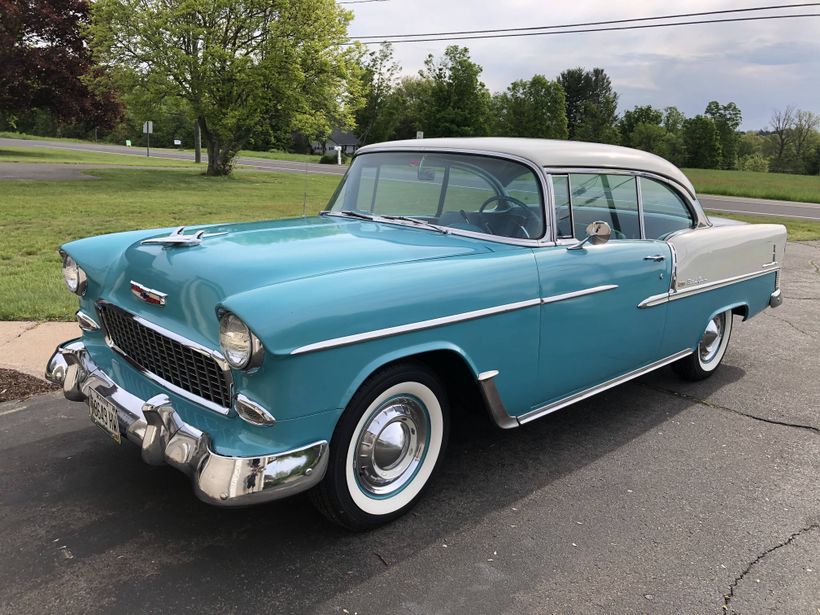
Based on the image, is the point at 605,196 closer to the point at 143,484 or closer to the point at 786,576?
the point at 786,576

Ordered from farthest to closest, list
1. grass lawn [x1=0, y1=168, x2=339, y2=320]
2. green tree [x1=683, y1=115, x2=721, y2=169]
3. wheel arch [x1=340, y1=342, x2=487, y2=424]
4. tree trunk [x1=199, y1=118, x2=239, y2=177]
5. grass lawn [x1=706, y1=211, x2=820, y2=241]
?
green tree [x1=683, y1=115, x2=721, y2=169] → tree trunk [x1=199, y1=118, x2=239, y2=177] → grass lawn [x1=706, y1=211, x2=820, y2=241] → grass lawn [x1=0, y1=168, x2=339, y2=320] → wheel arch [x1=340, y1=342, x2=487, y2=424]

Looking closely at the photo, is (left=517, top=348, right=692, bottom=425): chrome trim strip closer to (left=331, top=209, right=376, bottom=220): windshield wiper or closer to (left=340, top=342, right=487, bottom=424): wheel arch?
(left=340, top=342, right=487, bottom=424): wheel arch

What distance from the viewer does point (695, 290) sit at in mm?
4027

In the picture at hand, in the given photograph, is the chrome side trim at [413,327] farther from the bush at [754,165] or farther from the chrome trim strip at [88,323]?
the bush at [754,165]

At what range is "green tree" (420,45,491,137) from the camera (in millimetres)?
47000

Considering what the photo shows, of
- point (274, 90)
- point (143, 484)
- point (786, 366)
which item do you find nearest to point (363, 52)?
point (274, 90)

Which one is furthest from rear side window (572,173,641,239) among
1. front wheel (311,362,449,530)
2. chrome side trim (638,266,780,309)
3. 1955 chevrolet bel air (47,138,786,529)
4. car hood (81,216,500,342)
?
front wheel (311,362,449,530)

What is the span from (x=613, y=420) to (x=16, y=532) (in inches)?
122

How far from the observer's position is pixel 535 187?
3.26m

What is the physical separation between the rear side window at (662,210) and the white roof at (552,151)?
11cm

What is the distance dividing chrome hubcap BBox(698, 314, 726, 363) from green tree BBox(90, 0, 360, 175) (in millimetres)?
18124

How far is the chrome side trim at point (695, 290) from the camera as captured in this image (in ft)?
11.9

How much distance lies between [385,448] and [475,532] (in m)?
0.52

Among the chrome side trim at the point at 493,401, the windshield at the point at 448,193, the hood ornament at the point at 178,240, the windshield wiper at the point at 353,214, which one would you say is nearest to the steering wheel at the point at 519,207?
the windshield at the point at 448,193
